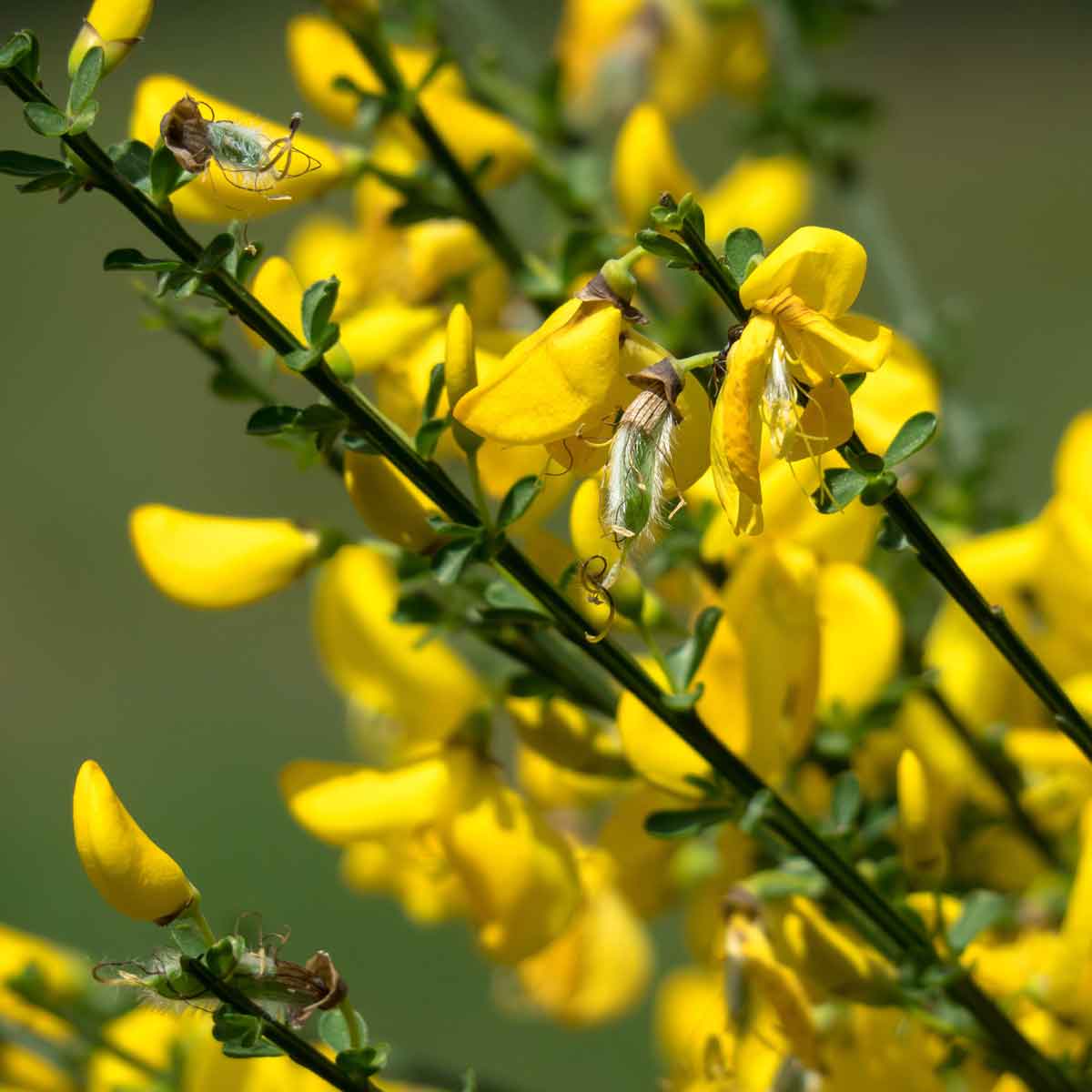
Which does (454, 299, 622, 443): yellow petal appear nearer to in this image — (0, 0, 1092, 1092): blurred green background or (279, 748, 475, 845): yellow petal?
(279, 748, 475, 845): yellow petal

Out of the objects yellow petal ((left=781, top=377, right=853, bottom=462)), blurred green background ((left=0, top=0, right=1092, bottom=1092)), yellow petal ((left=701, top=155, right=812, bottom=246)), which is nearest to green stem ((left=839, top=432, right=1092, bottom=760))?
yellow petal ((left=781, top=377, right=853, bottom=462))

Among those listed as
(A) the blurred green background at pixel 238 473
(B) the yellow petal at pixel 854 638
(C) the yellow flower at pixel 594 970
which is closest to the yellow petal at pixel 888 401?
(B) the yellow petal at pixel 854 638

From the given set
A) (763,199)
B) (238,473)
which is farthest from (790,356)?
(238,473)

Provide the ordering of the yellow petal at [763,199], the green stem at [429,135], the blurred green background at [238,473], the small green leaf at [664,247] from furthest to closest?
the blurred green background at [238,473] < the yellow petal at [763,199] < the green stem at [429,135] < the small green leaf at [664,247]

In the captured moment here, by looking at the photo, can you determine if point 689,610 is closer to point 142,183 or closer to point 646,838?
point 646,838

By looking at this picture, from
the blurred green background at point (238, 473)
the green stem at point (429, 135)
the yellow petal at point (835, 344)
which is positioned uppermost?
the blurred green background at point (238, 473)

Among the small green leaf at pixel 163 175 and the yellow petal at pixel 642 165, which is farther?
the yellow petal at pixel 642 165

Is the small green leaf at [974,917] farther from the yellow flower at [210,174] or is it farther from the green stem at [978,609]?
the yellow flower at [210,174]
